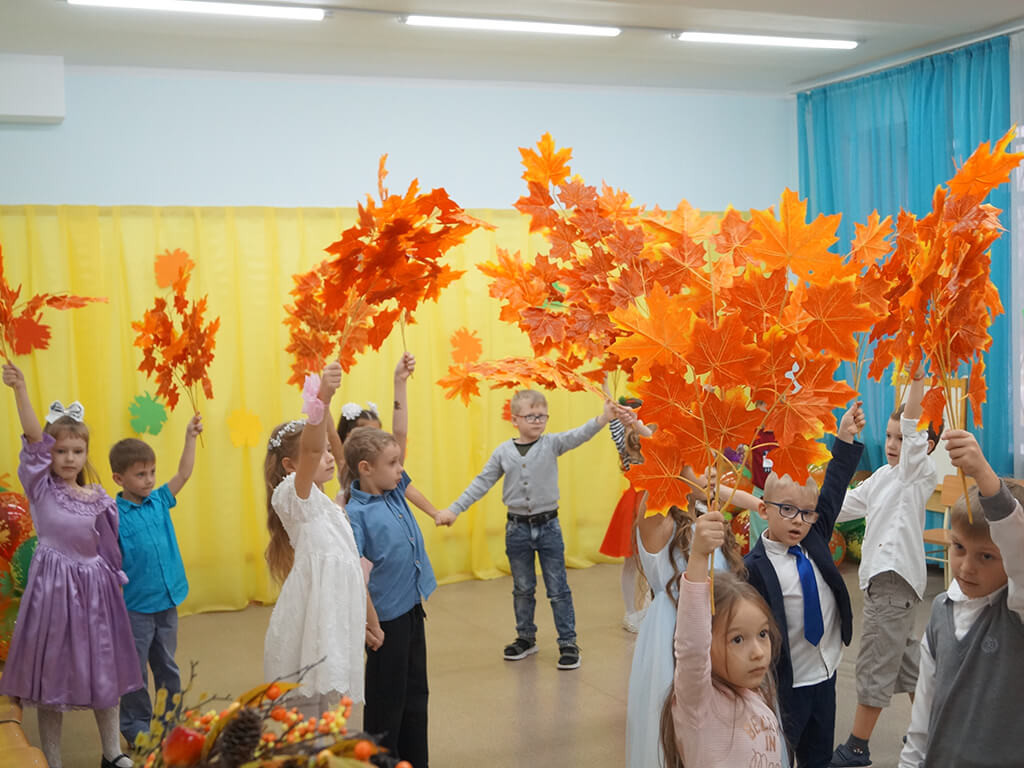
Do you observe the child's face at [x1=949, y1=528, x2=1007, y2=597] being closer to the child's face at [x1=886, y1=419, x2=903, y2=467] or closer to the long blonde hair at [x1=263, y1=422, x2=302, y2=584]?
the child's face at [x1=886, y1=419, x2=903, y2=467]

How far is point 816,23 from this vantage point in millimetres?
4852

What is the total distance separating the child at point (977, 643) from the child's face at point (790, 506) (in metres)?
0.53

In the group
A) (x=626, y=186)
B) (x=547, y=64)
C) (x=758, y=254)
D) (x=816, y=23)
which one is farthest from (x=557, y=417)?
(x=758, y=254)

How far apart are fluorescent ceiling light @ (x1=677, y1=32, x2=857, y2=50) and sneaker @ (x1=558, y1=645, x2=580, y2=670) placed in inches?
120

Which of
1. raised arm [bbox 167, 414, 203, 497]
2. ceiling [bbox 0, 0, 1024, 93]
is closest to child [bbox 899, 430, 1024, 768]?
raised arm [bbox 167, 414, 203, 497]

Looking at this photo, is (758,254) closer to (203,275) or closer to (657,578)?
(657,578)

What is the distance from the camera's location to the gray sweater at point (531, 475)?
14.6 feet

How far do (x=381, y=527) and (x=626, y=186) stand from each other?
3.86 metres

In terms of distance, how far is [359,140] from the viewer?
568 centimetres

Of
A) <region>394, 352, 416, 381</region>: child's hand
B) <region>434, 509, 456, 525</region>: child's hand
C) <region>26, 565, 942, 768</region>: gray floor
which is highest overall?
<region>394, 352, 416, 381</region>: child's hand

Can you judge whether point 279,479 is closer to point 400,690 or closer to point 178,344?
point 400,690

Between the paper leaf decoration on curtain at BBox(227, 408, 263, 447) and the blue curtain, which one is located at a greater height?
the blue curtain

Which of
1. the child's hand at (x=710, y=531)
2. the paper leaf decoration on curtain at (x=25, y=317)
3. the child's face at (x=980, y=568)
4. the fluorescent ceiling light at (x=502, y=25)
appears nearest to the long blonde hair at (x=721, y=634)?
the child's hand at (x=710, y=531)

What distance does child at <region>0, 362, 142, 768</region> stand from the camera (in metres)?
3.08
